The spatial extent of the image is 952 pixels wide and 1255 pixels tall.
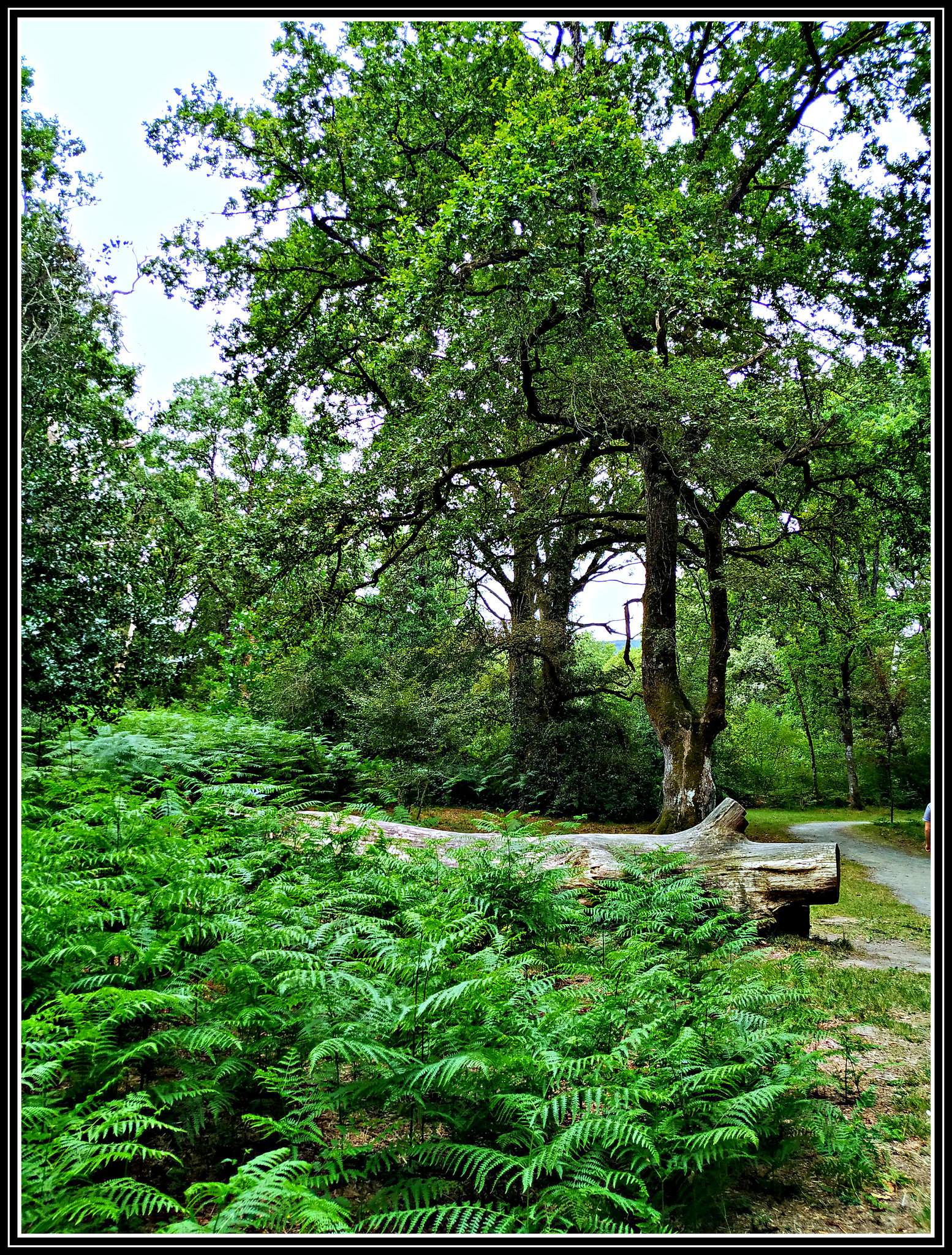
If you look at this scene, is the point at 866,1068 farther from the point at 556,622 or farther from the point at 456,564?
the point at 456,564

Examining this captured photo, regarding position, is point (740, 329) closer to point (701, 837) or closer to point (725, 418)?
point (725, 418)

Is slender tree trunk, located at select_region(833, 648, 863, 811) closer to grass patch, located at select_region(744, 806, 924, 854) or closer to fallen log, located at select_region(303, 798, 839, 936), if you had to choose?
grass patch, located at select_region(744, 806, 924, 854)

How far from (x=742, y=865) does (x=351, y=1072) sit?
533cm

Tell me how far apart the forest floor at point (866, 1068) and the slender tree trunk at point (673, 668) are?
84.1 inches

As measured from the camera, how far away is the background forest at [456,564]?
262 cm

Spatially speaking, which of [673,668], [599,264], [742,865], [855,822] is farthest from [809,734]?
[599,264]

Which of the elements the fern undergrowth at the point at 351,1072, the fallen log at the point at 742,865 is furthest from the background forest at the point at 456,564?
the fallen log at the point at 742,865

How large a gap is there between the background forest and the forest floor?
20cm

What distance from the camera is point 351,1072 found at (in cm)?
277

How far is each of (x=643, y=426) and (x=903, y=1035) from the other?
23.0 feet

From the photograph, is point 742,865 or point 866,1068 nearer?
point 866,1068

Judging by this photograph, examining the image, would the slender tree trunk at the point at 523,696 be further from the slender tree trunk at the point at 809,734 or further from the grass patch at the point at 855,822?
the slender tree trunk at the point at 809,734

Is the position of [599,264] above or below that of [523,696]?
above
